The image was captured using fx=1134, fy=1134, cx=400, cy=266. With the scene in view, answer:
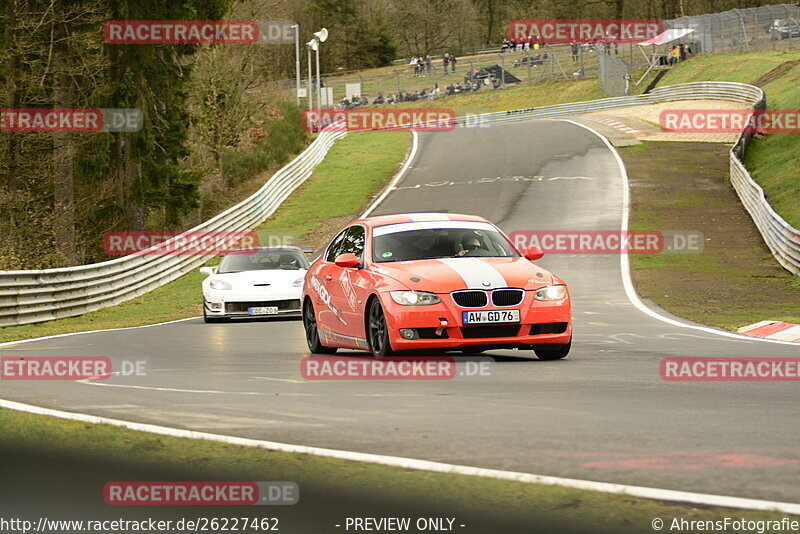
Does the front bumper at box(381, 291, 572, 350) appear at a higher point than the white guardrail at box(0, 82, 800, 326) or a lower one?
higher

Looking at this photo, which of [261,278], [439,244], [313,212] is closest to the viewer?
[439,244]

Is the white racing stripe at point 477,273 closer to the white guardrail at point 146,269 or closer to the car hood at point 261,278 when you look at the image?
the car hood at point 261,278

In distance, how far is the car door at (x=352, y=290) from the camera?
1163cm

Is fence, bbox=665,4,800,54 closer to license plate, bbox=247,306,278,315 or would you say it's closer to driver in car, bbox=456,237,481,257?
license plate, bbox=247,306,278,315

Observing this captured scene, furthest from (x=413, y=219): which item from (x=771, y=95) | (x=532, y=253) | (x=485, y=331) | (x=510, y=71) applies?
(x=510, y=71)

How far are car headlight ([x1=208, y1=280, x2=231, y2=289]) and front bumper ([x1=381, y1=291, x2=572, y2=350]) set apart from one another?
9.84 metres

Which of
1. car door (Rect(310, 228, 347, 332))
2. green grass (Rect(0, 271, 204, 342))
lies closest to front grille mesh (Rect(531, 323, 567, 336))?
car door (Rect(310, 228, 347, 332))

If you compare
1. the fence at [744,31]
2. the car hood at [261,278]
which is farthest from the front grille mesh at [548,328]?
the fence at [744,31]

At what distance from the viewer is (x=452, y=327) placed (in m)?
10.7

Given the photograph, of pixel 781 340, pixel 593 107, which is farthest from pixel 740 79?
pixel 781 340

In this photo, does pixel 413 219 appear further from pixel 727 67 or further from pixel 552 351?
pixel 727 67

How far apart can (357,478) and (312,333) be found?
26.0 feet

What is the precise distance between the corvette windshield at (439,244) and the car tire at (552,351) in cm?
121

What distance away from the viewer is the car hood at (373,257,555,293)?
10.9 meters
